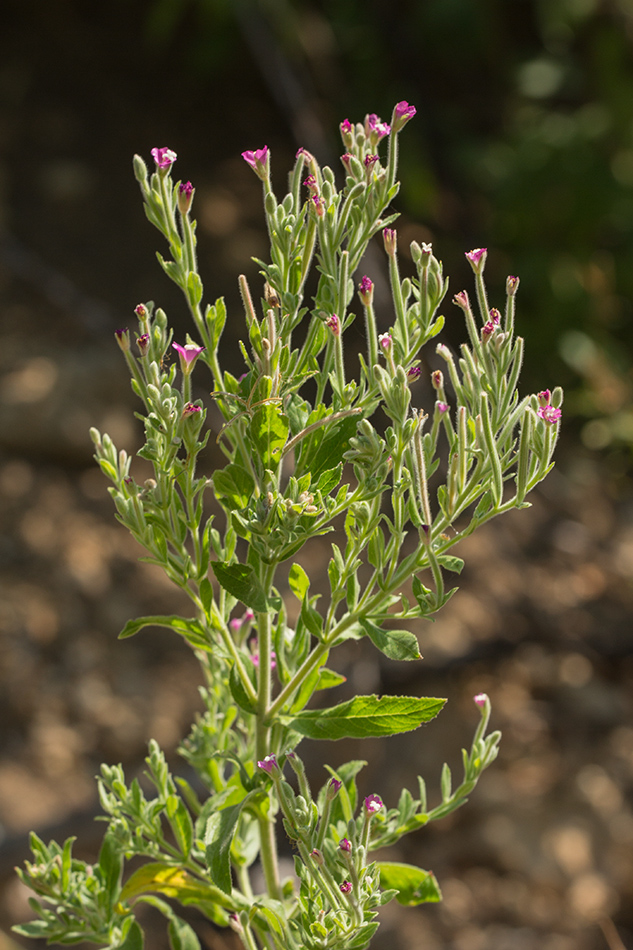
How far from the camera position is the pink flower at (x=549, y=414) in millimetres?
718

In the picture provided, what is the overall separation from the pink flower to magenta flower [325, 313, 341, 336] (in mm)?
170

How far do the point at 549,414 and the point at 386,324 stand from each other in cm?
232

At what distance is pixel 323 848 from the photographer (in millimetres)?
795

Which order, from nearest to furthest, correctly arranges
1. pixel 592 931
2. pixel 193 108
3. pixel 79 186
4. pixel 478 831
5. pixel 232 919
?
pixel 232 919
pixel 592 931
pixel 478 831
pixel 79 186
pixel 193 108

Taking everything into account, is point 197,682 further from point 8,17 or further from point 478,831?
point 8,17

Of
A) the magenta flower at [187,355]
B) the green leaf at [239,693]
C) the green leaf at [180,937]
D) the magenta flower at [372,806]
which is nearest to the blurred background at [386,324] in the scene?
the green leaf at [180,937]

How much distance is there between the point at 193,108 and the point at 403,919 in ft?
10.7

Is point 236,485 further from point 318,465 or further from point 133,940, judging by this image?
point 133,940

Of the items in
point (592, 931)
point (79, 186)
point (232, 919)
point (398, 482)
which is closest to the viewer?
point (398, 482)

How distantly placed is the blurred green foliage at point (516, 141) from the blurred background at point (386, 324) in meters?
0.01

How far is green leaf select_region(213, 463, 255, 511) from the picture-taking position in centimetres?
77

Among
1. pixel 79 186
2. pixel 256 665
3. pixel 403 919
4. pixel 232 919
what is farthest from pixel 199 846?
pixel 79 186

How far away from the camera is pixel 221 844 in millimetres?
737

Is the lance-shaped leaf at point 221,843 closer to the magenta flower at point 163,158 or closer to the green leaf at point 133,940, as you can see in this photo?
the green leaf at point 133,940
